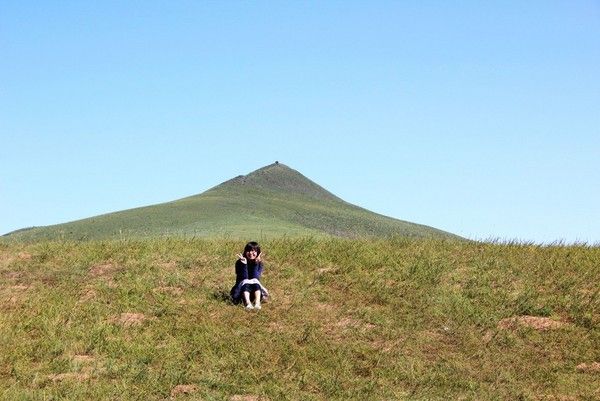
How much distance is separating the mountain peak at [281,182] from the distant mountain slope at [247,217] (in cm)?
11

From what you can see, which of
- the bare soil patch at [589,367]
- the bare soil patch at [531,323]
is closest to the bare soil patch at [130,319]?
the bare soil patch at [531,323]

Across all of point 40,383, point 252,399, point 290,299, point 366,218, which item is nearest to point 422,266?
point 290,299

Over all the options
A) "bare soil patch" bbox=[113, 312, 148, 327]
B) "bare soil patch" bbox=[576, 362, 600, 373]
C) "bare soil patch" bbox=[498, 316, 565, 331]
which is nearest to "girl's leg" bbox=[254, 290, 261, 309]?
"bare soil patch" bbox=[113, 312, 148, 327]

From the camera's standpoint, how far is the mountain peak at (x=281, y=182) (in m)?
77.1

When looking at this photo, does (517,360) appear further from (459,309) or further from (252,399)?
(252,399)

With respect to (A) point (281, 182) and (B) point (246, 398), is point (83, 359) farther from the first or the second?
(A) point (281, 182)

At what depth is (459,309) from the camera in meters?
17.7

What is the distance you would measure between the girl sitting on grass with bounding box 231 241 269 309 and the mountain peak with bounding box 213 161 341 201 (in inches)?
2220

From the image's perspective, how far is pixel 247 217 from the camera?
50.5m

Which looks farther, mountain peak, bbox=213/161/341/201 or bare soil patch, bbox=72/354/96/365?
mountain peak, bbox=213/161/341/201

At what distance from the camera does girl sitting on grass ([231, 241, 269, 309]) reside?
17234mm

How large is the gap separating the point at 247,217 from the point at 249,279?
3315 centimetres

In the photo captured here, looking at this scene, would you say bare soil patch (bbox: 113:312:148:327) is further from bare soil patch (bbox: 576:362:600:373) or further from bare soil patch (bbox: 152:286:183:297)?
bare soil patch (bbox: 576:362:600:373)

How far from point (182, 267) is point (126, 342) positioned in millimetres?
5333
